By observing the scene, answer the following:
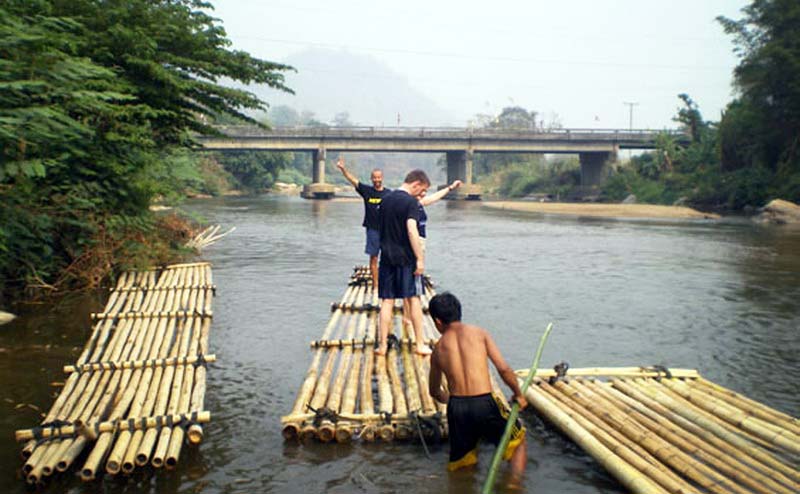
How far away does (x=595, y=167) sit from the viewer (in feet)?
224

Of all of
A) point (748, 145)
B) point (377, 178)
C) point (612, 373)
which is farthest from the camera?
point (748, 145)

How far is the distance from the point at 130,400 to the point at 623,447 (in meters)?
3.92

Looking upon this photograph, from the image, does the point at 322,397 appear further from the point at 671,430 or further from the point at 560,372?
the point at 671,430

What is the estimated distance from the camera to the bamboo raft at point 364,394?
17.9 feet

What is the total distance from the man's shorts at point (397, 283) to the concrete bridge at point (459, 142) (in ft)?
178

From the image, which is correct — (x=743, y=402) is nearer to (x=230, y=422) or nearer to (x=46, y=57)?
(x=230, y=422)

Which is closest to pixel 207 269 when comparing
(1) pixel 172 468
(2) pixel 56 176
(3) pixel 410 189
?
(2) pixel 56 176

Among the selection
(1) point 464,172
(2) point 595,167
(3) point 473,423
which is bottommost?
(3) point 473,423

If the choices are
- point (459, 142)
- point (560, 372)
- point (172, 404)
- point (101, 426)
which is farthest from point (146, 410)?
point (459, 142)

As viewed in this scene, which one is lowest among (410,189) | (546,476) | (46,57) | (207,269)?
(546,476)

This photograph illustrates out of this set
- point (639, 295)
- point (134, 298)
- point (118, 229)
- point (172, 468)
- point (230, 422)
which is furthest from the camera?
point (639, 295)

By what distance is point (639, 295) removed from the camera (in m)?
12.7

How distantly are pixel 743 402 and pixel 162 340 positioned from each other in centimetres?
566

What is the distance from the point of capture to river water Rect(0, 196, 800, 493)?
16.3ft
